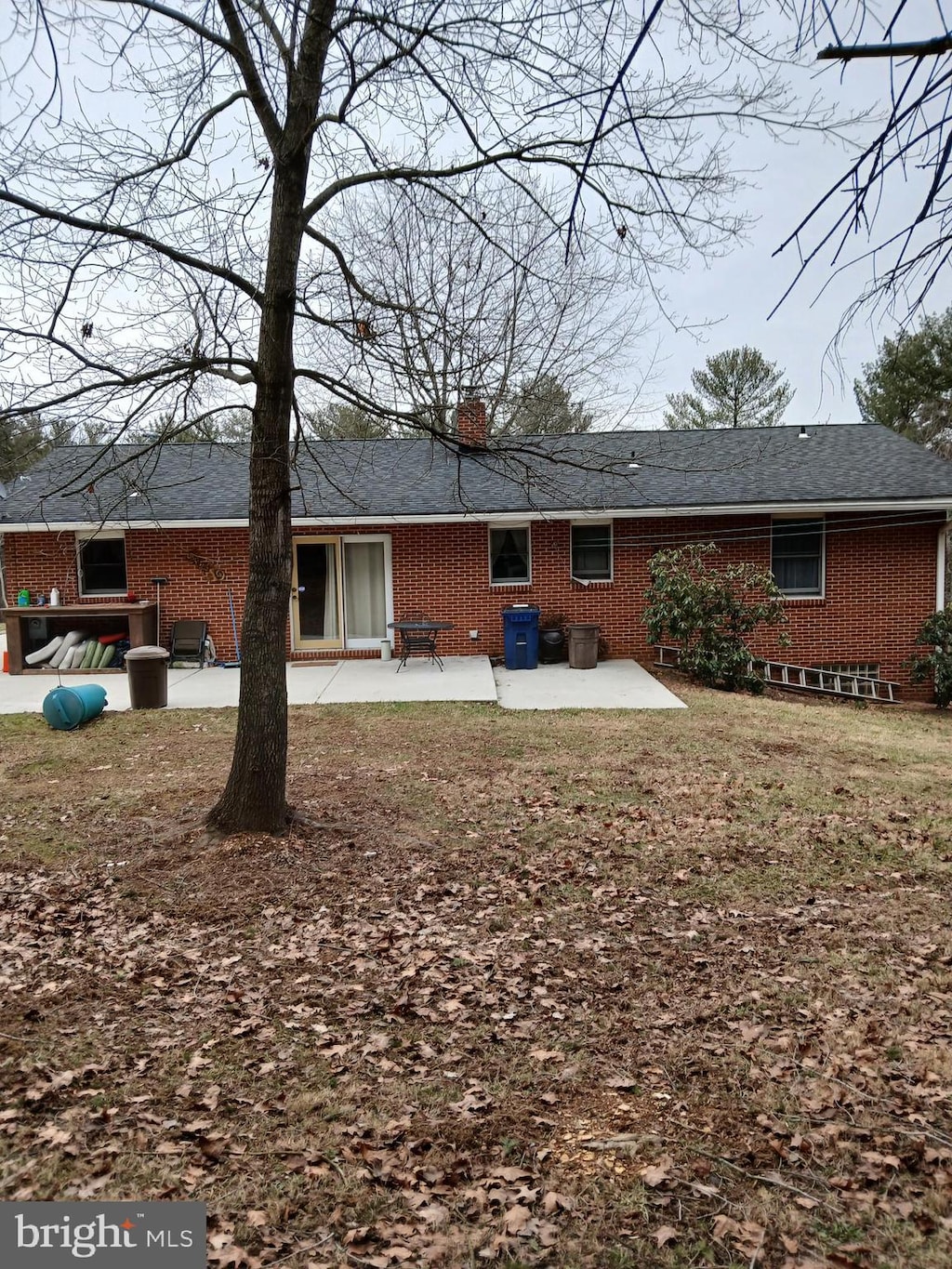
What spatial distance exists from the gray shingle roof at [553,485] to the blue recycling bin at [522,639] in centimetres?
171

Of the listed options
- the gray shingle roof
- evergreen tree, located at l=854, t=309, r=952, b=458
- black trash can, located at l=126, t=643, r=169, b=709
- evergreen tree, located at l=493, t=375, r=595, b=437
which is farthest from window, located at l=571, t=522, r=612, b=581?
evergreen tree, located at l=854, t=309, r=952, b=458

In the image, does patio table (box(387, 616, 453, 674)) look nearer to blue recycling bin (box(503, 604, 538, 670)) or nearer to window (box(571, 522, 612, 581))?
blue recycling bin (box(503, 604, 538, 670))

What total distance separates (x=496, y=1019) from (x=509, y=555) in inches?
Result: 453

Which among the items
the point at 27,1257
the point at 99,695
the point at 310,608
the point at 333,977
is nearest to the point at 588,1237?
the point at 27,1257

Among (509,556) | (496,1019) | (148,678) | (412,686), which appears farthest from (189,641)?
(496,1019)

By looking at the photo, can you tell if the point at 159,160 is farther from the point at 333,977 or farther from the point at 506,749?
the point at 506,749

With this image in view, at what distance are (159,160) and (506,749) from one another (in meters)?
5.94

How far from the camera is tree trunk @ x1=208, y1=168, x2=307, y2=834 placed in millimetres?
5562

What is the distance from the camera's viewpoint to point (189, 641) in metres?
14.4

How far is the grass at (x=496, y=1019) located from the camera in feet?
8.21

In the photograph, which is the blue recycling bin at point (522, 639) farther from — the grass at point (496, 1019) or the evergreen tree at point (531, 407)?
the grass at point (496, 1019)

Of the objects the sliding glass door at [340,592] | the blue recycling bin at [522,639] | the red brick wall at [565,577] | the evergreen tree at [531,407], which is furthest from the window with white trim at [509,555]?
the evergreen tree at [531,407]

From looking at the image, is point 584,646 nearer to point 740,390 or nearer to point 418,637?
point 418,637

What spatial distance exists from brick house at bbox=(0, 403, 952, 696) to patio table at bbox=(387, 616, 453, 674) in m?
0.66
